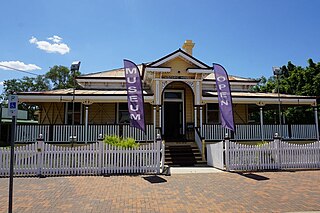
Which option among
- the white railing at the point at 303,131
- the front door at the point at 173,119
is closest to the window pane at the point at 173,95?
the front door at the point at 173,119

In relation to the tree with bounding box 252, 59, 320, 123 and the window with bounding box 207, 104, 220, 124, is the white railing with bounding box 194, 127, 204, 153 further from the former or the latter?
the tree with bounding box 252, 59, 320, 123

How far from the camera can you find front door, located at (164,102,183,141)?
1731 centimetres

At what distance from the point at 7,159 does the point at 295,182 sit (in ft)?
34.1

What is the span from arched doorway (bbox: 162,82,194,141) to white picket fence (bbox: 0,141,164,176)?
661 cm

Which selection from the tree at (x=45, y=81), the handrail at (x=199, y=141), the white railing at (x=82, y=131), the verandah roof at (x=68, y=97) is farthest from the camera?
the tree at (x=45, y=81)

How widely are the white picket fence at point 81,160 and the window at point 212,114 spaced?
27.7 ft

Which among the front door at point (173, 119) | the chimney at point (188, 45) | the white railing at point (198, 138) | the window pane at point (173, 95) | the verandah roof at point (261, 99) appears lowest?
the white railing at point (198, 138)

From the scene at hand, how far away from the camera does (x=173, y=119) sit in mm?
17453

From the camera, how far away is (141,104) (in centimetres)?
1159

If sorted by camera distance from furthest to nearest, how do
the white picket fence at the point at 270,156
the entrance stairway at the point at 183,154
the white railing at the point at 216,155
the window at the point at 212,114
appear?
1. the window at the point at 212,114
2. the entrance stairway at the point at 183,154
3. the white railing at the point at 216,155
4. the white picket fence at the point at 270,156

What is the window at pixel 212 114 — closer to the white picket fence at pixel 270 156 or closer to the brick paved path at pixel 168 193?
the white picket fence at pixel 270 156

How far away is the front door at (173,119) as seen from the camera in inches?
682

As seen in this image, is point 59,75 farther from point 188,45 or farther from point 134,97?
point 134,97

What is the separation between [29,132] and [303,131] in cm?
1695
